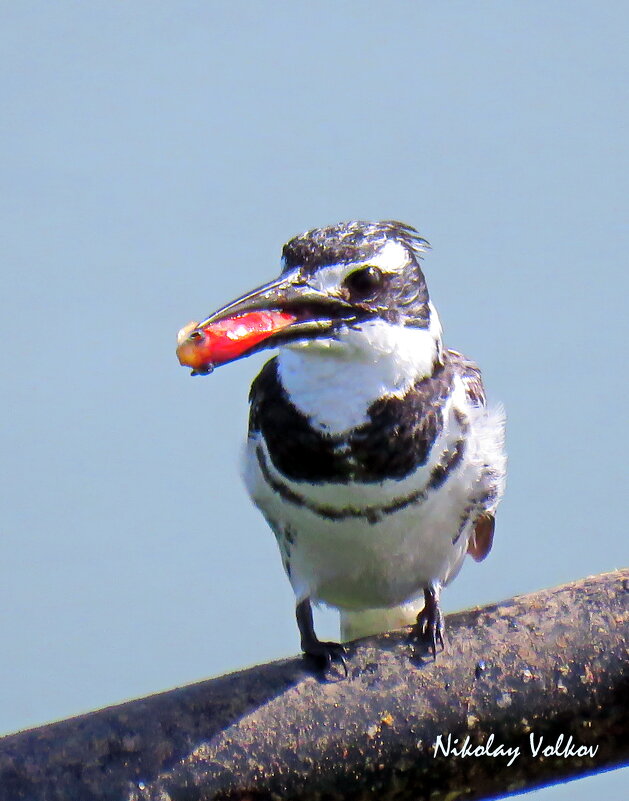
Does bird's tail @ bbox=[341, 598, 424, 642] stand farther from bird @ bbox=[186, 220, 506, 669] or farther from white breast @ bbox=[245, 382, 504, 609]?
bird @ bbox=[186, 220, 506, 669]

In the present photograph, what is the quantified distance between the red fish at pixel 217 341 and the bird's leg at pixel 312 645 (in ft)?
2.52

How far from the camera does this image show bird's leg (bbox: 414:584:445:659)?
2.92 m

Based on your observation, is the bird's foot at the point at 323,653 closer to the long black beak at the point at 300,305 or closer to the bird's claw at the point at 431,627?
the bird's claw at the point at 431,627

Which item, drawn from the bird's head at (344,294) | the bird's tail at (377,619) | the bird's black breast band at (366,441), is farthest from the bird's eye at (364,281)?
the bird's tail at (377,619)

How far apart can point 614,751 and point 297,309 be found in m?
1.17

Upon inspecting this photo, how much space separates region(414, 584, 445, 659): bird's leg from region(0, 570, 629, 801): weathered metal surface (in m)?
0.06

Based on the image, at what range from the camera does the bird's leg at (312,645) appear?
2.96m

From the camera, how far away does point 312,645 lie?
10.2 feet

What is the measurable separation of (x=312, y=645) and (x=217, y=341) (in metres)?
0.89

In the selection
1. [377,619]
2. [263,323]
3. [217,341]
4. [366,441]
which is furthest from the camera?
[377,619]

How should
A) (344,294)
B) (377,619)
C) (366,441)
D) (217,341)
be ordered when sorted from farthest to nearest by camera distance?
1. (377,619)
2. (366,441)
3. (344,294)
4. (217,341)

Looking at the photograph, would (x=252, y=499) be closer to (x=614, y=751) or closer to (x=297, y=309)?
(x=297, y=309)

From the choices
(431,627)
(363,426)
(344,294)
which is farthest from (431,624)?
(344,294)

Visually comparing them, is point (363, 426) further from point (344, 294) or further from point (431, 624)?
point (431, 624)
